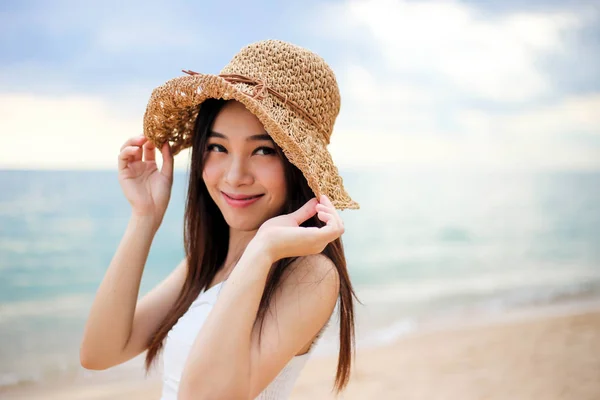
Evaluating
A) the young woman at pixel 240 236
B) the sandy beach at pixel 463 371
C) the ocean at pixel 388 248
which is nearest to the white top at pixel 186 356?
the young woman at pixel 240 236

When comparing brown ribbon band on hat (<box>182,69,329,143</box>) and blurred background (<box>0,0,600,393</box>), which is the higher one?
brown ribbon band on hat (<box>182,69,329,143</box>)

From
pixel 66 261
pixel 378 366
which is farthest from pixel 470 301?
pixel 66 261

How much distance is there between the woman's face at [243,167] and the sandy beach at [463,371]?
397 cm

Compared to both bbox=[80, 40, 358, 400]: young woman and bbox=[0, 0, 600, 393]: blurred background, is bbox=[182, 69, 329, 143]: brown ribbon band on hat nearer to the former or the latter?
bbox=[80, 40, 358, 400]: young woman

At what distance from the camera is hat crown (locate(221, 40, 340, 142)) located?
1.88 m

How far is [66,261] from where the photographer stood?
12.7 metres

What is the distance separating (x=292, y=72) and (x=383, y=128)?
2060 cm

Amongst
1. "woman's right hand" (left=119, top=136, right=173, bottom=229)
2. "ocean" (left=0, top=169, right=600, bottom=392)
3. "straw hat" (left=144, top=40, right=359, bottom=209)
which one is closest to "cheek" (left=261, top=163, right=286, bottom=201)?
"straw hat" (left=144, top=40, right=359, bottom=209)

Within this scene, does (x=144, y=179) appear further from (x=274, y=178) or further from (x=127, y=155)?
(x=274, y=178)

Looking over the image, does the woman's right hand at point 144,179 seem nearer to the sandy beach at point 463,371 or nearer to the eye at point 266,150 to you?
the eye at point 266,150

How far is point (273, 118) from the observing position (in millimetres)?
1758

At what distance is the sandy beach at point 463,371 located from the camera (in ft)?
18.5

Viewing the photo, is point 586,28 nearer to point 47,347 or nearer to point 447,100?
point 447,100

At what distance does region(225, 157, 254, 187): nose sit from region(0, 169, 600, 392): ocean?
4.77 meters
